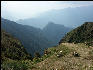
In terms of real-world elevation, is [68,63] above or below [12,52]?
above

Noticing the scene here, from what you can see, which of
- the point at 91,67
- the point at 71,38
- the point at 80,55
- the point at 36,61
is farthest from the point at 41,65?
the point at 71,38

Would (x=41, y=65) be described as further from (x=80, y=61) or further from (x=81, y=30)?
(x=81, y=30)

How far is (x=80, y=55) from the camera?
26.0m

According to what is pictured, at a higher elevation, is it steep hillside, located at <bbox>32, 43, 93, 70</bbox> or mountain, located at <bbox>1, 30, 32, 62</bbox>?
steep hillside, located at <bbox>32, 43, 93, 70</bbox>

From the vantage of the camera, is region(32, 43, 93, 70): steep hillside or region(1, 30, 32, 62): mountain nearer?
region(32, 43, 93, 70): steep hillside

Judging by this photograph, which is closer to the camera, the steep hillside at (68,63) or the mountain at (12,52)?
the steep hillside at (68,63)

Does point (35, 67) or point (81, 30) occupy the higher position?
point (35, 67)

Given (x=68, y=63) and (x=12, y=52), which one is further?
(x=12, y=52)

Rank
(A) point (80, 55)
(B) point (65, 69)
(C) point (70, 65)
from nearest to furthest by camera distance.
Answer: (B) point (65, 69)
(C) point (70, 65)
(A) point (80, 55)

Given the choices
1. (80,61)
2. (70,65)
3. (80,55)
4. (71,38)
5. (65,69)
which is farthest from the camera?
(71,38)

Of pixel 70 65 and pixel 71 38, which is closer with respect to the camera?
pixel 70 65

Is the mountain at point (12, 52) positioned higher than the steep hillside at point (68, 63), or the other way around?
the steep hillside at point (68, 63)

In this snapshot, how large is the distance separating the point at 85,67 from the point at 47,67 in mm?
3356

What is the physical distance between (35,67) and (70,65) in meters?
3.19
